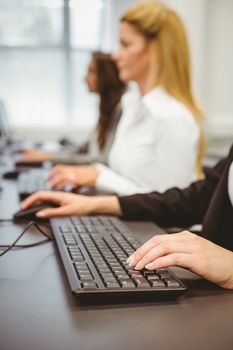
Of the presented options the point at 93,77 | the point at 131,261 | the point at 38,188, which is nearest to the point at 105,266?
the point at 131,261

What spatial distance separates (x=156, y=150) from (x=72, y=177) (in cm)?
28

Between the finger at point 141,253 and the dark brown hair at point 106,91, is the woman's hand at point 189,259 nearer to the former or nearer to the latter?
the finger at point 141,253

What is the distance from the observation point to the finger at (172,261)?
69cm

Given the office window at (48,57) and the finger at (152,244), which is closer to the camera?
the finger at (152,244)

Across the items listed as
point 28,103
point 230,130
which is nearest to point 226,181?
point 230,130

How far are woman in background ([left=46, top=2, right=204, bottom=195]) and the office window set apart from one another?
9.01ft

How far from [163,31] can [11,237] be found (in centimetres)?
98

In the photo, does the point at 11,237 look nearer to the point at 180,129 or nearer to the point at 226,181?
the point at 226,181

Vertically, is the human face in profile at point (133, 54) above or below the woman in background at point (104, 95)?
above

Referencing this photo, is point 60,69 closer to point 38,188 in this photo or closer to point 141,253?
point 38,188

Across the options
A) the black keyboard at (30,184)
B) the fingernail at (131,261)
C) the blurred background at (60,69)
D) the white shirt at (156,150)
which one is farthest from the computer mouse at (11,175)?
the blurred background at (60,69)

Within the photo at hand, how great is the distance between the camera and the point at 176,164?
61.4 inches

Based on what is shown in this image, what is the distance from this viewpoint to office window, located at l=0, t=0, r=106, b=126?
4.37 meters

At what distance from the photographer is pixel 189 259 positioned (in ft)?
2.29
